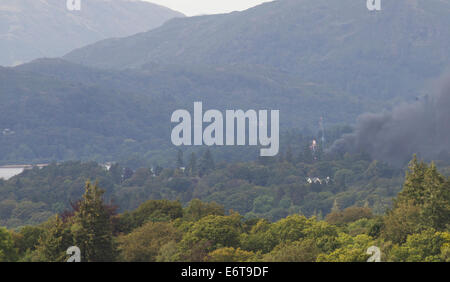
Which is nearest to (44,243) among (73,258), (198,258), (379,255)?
(73,258)

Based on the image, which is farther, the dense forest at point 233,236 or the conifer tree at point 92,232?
the dense forest at point 233,236

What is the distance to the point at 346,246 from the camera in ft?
220

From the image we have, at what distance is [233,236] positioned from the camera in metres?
70.5

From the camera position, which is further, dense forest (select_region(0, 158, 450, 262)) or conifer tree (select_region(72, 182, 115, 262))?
dense forest (select_region(0, 158, 450, 262))

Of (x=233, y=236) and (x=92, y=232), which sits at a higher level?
(x=92, y=232)

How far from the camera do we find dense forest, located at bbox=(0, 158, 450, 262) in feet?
193

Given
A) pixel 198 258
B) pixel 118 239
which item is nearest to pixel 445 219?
pixel 198 258

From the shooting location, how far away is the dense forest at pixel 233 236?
58.9 meters

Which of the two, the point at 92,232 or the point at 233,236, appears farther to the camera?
the point at 233,236
